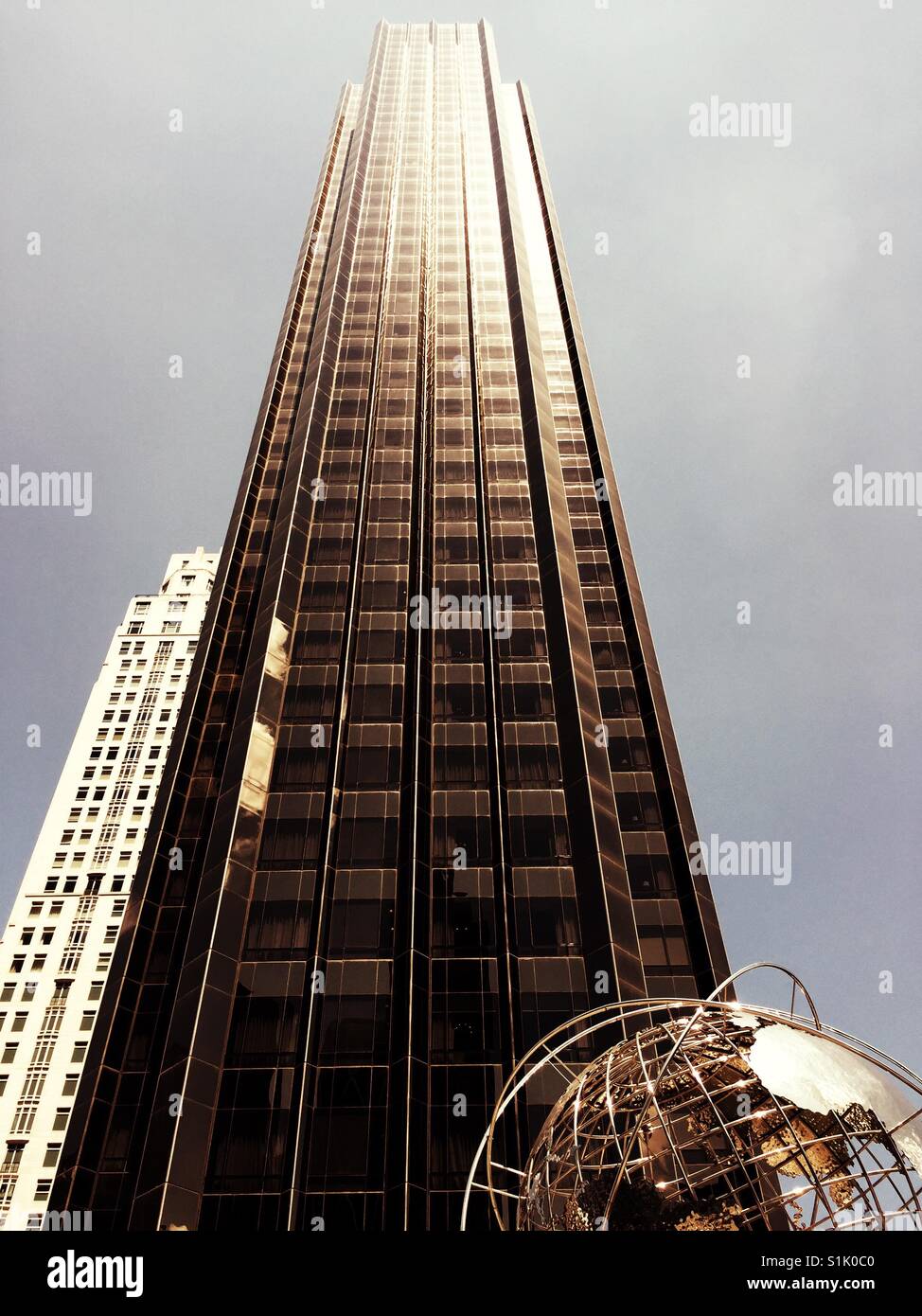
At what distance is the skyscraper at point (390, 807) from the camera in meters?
34.9

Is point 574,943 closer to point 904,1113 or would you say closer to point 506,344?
point 904,1113

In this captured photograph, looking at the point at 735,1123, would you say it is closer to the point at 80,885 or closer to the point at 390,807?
the point at 390,807

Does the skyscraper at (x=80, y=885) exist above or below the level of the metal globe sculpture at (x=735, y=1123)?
below

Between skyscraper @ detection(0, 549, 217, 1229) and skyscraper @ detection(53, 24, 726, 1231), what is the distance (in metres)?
26.8

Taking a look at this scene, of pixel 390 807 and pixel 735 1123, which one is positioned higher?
pixel 735 1123

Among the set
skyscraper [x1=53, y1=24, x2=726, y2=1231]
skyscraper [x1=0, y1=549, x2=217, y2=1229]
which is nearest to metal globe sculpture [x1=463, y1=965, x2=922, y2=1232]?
skyscraper [x1=53, y1=24, x2=726, y2=1231]

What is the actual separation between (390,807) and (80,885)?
40.1 m

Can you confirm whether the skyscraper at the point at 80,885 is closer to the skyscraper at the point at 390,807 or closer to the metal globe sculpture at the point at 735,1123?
the skyscraper at the point at 390,807

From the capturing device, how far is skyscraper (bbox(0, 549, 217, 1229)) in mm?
59031

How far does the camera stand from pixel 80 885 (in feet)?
241

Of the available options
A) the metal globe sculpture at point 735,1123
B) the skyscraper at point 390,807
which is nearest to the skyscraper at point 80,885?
the skyscraper at point 390,807

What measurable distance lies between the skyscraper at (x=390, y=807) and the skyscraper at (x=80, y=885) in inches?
1056

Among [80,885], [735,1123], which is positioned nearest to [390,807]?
[735,1123]

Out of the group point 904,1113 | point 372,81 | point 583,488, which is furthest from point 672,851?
point 372,81
